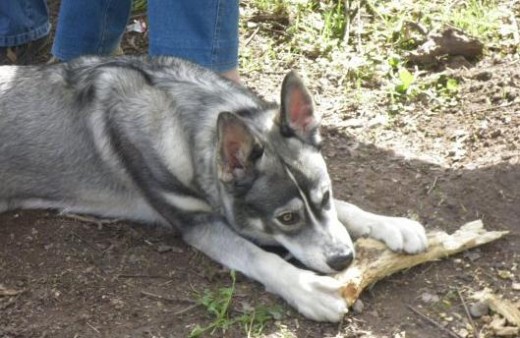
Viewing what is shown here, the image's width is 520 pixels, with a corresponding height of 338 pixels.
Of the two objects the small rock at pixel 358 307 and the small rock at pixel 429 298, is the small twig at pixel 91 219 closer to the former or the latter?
the small rock at pixel 358 307

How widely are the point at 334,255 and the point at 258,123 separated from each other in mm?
636

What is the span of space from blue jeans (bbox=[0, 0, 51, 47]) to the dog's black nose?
284 cm

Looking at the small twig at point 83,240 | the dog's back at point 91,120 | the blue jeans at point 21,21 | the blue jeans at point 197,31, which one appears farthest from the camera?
the blue jeans at point 21,21

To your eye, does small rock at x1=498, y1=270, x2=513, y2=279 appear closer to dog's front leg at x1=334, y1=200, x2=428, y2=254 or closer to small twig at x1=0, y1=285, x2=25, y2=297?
dog's front leg at x1=334, y1=200, x2=428, y2=254

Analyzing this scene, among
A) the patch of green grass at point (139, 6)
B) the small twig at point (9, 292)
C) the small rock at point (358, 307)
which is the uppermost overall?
the patch of green grass at point (139, 6)

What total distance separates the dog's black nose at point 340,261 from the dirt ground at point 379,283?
0.18 metres

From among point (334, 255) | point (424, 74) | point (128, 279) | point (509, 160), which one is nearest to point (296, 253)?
point (334, 255)

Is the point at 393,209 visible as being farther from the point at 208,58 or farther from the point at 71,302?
the point at 71,302

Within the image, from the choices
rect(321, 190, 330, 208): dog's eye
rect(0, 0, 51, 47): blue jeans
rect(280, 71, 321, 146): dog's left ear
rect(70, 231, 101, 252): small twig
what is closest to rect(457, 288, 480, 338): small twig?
rect(321, 190, 330, 208): dog's eye

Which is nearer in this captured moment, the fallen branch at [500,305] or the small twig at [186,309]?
the fallen branch at [500,305]

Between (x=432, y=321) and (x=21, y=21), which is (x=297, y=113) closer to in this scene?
(x=432, y=321)

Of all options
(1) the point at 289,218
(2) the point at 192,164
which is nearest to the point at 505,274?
(1) the point at 289,218

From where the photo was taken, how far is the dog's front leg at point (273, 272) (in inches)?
125

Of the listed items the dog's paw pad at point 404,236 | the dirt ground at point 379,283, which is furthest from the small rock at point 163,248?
the dog's paw pad at point 404,236
